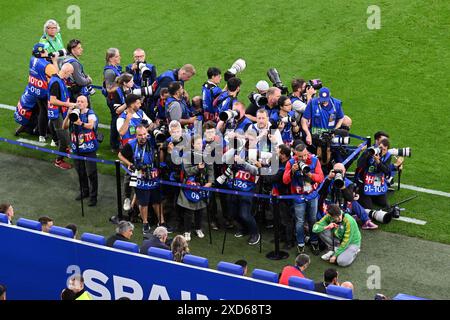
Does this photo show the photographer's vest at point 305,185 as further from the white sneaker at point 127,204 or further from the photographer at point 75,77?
the photographer at point 75,77

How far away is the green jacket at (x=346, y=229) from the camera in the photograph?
43.1 feet

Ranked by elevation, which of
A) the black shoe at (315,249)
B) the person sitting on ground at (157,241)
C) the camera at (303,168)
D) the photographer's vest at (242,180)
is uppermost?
the camera at (303,168)

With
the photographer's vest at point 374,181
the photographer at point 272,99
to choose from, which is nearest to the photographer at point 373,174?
the photographer's vest at point 374,181

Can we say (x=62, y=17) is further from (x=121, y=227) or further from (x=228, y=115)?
(x=121, y=227)

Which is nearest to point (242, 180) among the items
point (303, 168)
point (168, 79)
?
point (303, 168)

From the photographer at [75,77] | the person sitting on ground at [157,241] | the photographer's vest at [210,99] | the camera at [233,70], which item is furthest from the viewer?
the photographer at [75,77]

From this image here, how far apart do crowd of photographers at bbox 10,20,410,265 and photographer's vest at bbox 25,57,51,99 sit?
32 cm

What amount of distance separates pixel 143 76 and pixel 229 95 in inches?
66.3

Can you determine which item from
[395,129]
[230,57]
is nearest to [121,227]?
[395,129]

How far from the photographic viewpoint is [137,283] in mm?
11328

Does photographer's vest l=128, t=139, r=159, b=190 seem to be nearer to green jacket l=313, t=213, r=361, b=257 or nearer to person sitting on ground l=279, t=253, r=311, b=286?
green jacket l=313, t=213, r=361, b=257

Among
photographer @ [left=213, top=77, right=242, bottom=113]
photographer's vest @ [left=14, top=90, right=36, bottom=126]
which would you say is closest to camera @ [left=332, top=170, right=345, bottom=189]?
photographer @ [left=213, top=77, right=242, bottom=113]

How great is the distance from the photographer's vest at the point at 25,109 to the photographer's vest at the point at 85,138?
240cm

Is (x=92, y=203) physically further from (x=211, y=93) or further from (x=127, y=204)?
(x=211, y=93)
